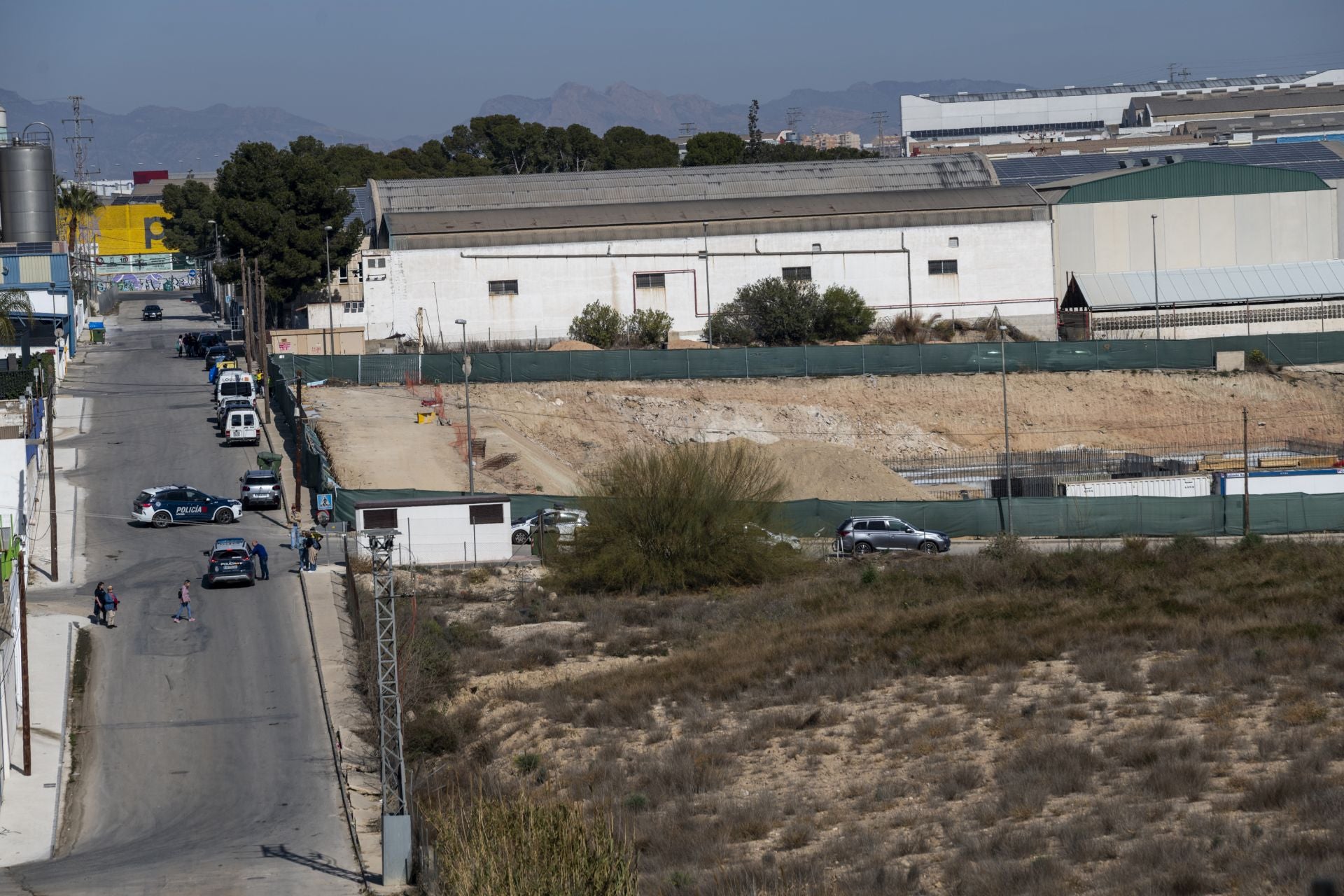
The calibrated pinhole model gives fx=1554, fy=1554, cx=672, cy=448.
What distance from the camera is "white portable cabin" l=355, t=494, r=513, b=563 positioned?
46.8 metres

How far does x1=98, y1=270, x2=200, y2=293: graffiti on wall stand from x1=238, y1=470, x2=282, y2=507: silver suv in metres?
110

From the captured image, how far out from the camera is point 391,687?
30.8m

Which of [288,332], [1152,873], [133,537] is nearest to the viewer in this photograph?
[1152,873]

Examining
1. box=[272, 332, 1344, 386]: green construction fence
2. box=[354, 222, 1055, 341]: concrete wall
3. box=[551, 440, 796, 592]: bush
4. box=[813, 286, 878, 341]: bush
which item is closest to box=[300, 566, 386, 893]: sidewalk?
box=[551, 440, 796, 592]: bush

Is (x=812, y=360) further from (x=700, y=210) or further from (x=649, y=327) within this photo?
(x=700, y=210)

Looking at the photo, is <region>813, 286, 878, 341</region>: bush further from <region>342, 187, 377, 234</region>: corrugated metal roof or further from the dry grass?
the dry grass

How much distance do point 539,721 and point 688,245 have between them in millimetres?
59832

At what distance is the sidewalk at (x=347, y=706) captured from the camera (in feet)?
88.8

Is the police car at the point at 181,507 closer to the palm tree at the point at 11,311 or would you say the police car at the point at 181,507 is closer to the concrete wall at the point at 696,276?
the palm tree at the point at 11,311

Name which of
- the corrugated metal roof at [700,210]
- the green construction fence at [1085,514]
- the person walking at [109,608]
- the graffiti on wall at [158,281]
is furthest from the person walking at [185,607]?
the graffiti on wall at [158,281]

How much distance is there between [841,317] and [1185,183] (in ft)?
84.4

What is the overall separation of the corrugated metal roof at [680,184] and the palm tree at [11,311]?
22262mm

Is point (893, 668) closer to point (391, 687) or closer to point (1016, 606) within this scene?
point (1016, 606)

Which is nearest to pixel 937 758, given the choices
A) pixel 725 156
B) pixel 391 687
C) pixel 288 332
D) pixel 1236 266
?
pixel 391 687
